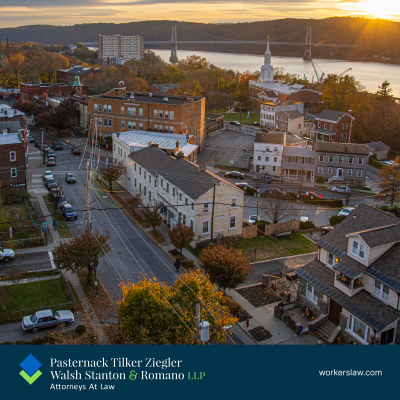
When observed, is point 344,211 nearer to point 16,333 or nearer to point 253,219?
point 253,219

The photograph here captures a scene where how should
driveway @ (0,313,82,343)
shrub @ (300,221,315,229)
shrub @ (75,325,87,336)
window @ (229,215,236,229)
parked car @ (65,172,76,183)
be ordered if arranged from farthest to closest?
parked car @ (65,172,76,183), shrub @ (300,221,315,229), window @ (229,215,236,229), driveway @ (0,313,82,343), shrub @ (75,325,87,336)

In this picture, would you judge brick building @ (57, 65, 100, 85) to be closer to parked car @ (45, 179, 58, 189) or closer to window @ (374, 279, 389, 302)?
parked car @ (45, 179, 58, 189)

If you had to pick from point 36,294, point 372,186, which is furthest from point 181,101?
point 36,294

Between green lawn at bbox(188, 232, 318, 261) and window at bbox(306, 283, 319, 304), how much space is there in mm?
7368

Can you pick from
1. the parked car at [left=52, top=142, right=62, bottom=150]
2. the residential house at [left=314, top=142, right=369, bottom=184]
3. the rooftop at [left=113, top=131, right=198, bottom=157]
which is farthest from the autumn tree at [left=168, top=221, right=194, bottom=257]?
the parked car at [left=52, top=142, right=62, bottom=150]

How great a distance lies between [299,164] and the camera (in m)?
57.1

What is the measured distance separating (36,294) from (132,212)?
15029 mm

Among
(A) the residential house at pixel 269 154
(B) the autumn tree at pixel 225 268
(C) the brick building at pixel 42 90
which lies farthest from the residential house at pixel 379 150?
(C) the brick building at pixel 42 90

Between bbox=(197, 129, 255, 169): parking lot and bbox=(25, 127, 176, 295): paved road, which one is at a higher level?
bbox=(197, 129, 255, 169): parking lot

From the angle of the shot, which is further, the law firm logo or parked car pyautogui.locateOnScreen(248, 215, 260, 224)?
parked car pyautogui.locateOnScreen(248, 215, 260, 224)

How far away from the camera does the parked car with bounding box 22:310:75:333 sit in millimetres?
22156

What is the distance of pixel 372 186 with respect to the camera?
185 ft

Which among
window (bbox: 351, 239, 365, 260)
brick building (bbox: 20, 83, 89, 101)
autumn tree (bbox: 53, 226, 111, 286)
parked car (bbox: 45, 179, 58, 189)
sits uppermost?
brick building (bbox: 20, 83, 89, 101)

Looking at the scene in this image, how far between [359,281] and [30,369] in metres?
17.2
